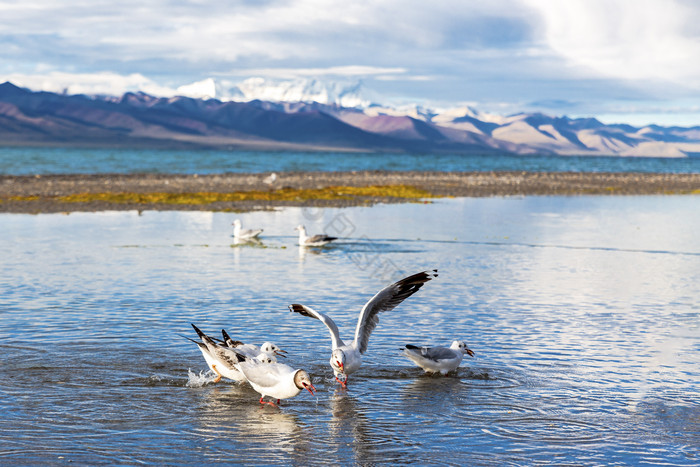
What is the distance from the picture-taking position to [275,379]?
11109mm

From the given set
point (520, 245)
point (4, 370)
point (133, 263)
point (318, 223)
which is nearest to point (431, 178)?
point (318, 223)

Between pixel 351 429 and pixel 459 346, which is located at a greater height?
pixel 459 346

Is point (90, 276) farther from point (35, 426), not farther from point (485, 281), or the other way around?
point (35, 426)

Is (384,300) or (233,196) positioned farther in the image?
(233,196)

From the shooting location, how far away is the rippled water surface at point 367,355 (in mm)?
9719

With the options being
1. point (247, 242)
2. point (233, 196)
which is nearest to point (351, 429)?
point (247, 242)

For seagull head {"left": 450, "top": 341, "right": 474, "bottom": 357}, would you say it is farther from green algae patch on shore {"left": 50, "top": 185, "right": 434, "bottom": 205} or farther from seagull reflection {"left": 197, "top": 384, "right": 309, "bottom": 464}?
green algae patch on shore {"left": 50, "top": 185, "right": 434, "bottom": 205}

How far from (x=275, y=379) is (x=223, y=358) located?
4.05ft

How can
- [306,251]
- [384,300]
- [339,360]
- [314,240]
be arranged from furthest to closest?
[314,240], [306,251], [384,300], [339,360]

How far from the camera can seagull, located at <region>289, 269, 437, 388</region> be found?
39.3 ft

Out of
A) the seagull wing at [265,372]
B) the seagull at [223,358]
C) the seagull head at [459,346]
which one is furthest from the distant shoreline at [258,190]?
the seagull wing at [265,372]

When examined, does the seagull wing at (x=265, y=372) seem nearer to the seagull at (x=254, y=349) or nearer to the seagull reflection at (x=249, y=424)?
the seagull reflection at (x=249, y=424)

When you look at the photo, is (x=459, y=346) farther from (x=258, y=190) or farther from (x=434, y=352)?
(x=258, y=190)

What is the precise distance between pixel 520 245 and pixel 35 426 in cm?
2094
